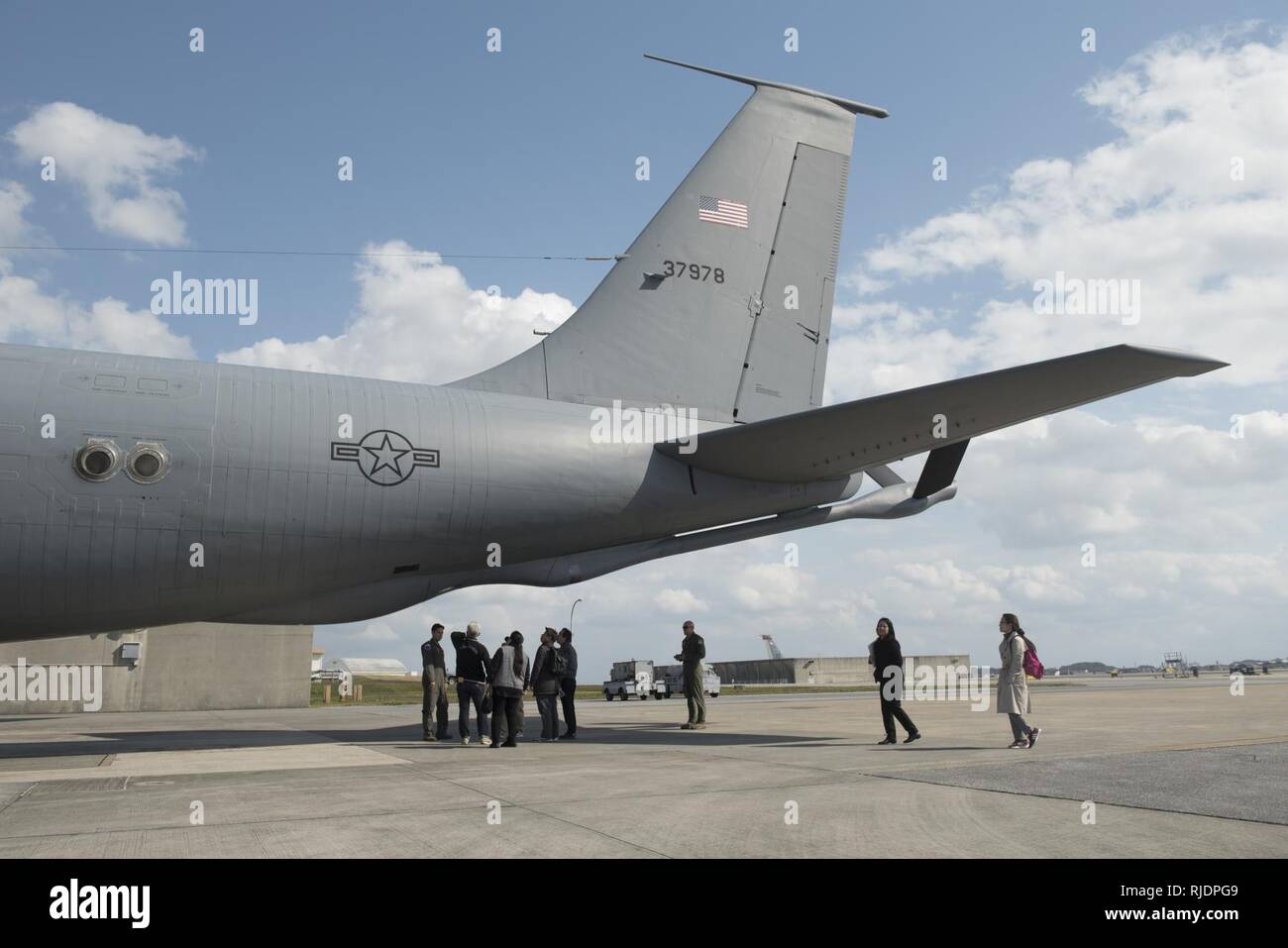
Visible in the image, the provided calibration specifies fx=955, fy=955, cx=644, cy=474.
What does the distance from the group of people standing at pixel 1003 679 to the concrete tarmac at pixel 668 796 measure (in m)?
0.37

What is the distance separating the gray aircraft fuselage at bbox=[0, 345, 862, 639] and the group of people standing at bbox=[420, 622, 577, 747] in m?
1.17

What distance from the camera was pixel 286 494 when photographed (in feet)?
41.6

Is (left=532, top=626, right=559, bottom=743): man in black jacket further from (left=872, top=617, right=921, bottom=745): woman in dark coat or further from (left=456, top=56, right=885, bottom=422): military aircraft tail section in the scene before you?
(left=872, top=617, right=921, bottom=745): woman in dark coat

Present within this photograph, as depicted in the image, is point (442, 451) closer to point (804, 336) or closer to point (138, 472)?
point (138, 472)

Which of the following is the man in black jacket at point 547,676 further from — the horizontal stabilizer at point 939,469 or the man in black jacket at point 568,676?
the horizontal stabilizer at point 939,469

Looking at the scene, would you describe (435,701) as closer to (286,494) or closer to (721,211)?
(286,494)

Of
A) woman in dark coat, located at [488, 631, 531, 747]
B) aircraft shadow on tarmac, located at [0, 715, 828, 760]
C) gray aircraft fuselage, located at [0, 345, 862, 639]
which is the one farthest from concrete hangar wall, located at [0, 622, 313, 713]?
woman in dark coat, located at [488, 631, 531, 747]

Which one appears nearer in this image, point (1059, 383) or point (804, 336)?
point (1059, 383)

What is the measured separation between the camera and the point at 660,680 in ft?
151

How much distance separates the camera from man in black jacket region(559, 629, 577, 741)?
1639 centimetres

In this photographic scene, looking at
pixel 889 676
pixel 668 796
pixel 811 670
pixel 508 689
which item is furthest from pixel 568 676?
pixel 811 670
